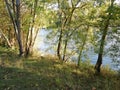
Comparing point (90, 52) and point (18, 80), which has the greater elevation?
point (18, 80)

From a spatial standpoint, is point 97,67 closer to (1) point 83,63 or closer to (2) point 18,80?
(1) point 83,63

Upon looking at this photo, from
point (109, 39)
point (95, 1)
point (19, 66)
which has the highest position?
point (95, 1)

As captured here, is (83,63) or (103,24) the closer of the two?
(103,24)

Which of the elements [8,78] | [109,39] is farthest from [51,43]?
[8,78]

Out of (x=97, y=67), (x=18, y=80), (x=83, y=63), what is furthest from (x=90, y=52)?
(x=18, y=80)

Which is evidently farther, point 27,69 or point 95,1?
point 95,1

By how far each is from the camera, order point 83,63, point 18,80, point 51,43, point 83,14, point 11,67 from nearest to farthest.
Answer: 1. point 18,80
2. point 11,67
3. point 83,14
4. point 83,63
5. point 51,43

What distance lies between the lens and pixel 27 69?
11.5 metres

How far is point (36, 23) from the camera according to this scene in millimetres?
16328

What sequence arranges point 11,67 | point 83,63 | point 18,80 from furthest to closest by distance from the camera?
point 83,63, point 11,67, point 18,80

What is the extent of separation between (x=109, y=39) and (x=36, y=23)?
5.41 metres

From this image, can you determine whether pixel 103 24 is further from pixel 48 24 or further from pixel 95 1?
pixel 48 24

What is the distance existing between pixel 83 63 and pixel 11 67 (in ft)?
21.9

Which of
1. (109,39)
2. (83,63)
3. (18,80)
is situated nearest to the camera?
(18,80)
